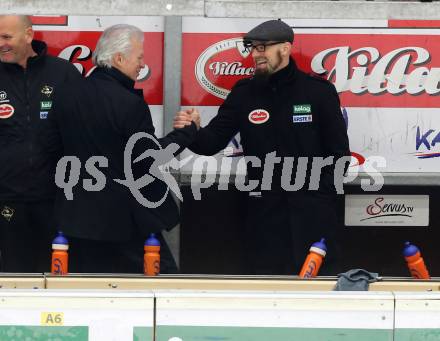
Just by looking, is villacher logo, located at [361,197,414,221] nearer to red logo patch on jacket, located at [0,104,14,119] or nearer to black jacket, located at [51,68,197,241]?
black jacket, located at [51,68,197,241]

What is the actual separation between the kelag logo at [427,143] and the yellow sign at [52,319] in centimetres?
330

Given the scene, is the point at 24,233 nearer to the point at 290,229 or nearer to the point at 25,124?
the point at 25,124

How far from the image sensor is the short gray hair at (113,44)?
22.8 ft

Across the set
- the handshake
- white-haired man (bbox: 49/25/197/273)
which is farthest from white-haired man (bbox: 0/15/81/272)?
the handshake

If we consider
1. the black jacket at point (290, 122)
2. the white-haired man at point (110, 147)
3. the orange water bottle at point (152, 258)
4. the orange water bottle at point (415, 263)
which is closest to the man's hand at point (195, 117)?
the black jacket at point (290, 122)

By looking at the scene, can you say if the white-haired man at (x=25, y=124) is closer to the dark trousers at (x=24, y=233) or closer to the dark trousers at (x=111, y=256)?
the dark trousers at (x=24, y=233)

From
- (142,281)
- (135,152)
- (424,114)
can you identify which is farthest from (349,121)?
(142,281)

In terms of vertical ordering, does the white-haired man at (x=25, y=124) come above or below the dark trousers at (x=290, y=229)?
above

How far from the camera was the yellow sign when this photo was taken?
18.1 ft

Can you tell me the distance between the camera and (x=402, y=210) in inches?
332

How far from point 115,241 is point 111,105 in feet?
2.32

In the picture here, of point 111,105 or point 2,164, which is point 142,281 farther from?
point 2,164

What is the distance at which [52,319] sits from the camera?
5527mm

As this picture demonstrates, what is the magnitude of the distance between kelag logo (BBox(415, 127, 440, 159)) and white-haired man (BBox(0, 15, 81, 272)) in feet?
7.06
